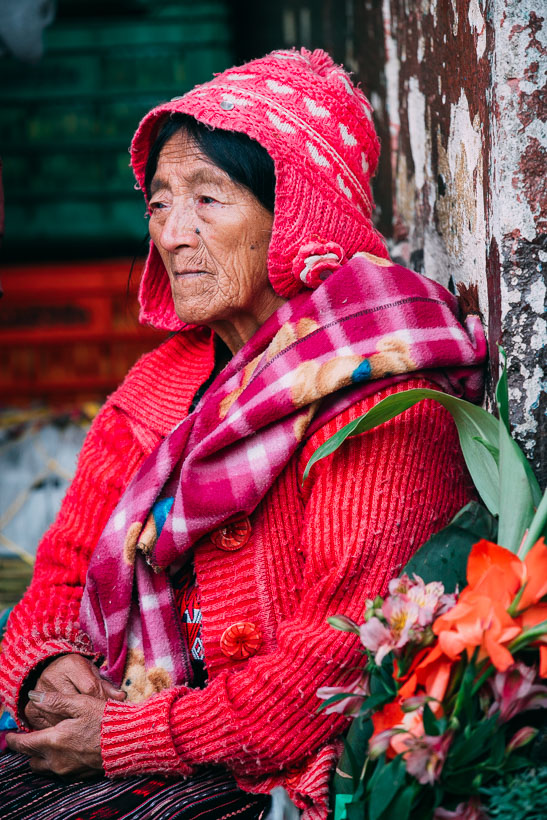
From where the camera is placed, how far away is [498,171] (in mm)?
1601

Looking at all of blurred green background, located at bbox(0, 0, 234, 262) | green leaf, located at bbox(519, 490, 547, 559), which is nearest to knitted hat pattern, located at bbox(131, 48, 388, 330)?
green leaf, located at bbox(519, 490, 547, 559)

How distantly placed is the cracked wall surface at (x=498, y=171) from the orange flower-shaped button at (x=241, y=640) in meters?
0.60

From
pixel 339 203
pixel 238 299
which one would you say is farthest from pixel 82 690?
pixel 339 203

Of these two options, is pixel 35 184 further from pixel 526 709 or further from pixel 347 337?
pixel 526 709

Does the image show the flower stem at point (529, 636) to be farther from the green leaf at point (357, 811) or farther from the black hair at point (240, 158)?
the black hair at point (240, 158)

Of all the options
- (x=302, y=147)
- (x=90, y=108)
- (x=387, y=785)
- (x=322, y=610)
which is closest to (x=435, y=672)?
(x=387, y=785)

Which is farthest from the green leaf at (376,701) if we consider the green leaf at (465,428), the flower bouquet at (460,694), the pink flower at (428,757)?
the green leaf at (465,428)

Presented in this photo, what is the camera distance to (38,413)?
12.6ft

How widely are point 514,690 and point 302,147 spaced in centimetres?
111

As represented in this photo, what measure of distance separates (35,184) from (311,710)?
141 inches

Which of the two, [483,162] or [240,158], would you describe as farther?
[240,158]

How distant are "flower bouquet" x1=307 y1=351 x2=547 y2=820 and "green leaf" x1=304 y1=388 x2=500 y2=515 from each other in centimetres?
22

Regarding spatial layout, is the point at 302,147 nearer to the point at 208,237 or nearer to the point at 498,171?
the point at 208,237

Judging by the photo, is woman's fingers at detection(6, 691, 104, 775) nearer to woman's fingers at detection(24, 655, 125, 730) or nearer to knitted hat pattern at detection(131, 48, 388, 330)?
woman's fingers at detection(24, 655, 125, 730)
